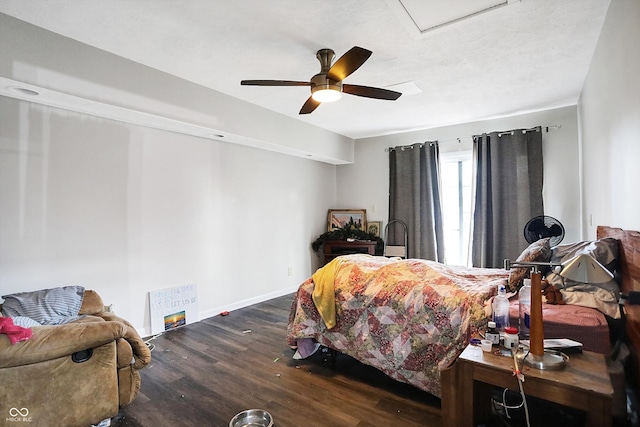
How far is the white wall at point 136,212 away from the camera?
262cm

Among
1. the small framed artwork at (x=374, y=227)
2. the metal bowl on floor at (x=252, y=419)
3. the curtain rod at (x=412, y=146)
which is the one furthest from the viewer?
the small framed artwork at (x=374, y=227)

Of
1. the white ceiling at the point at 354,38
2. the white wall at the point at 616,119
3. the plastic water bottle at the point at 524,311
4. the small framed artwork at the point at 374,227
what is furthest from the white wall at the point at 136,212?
the white wall at the point at 616,119

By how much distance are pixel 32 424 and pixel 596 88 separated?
4.35 metres

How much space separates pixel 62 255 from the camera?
2812 millimetres

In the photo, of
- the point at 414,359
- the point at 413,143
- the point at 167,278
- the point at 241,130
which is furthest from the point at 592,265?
the point at 413,143

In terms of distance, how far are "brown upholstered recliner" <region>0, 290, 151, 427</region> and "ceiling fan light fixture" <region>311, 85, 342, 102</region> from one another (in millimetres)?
2093

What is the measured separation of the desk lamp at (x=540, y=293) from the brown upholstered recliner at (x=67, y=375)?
7.17 feet

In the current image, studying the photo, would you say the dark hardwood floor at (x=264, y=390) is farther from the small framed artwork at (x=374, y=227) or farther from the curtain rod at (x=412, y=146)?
the curtain rod at (x=412, y=146)

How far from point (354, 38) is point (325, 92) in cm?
43

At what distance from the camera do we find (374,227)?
18.0 ft

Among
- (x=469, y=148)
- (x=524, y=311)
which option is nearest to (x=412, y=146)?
(x=469, y=148)

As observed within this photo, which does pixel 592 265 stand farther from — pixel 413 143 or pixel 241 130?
pixel 413 143

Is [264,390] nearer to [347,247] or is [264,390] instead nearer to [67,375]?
[67,375]

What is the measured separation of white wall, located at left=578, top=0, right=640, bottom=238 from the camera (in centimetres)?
160
